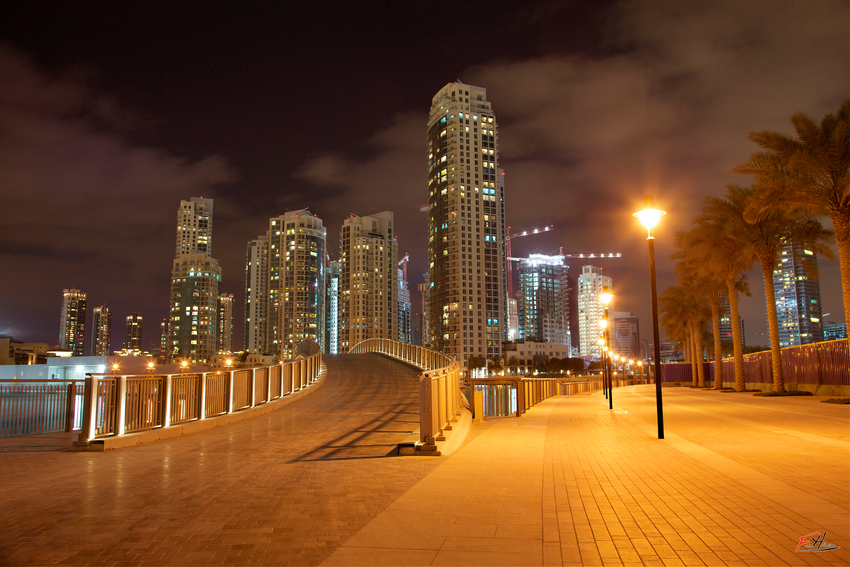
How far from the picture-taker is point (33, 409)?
13188 millimetres

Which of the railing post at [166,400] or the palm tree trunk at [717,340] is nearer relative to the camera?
the railing post at [166,400]

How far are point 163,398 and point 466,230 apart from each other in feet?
511

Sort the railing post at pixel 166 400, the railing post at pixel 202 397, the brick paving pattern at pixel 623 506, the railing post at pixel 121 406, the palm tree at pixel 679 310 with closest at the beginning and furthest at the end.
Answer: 1. the brick paving pattern at pixel 623 506
2. the railing post at pixel 121 406
3. the railing post at pixel 166 400
4. the railing post at pixel 202 397
5. the palm tree at pixel 679 310

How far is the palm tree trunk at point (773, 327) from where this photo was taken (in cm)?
2650

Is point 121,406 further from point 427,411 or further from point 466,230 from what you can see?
point 466,230

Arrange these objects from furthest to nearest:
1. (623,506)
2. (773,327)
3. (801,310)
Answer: (801,310) < (773,327) < (623,506)

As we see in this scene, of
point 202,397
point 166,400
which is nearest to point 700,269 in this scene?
point 202,397

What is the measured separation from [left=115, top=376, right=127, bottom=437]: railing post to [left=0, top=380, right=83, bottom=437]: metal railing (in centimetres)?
315

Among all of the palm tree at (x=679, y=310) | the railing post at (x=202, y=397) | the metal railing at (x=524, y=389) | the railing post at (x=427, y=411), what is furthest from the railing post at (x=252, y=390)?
the palm tree at (x=679, y=310)

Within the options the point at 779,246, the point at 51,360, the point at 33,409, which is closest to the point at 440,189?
the point at 51,360

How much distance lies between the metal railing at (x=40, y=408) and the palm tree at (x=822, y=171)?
2363cm

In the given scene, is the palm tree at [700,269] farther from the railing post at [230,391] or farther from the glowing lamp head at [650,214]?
the railing post at [230,391]

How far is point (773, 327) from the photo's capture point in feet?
89.2

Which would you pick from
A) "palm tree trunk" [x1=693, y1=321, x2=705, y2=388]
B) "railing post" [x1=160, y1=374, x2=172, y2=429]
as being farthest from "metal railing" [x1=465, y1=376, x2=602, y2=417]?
"palm tree trunk" [x1=693, y1=321, x2=705, y2=388]
